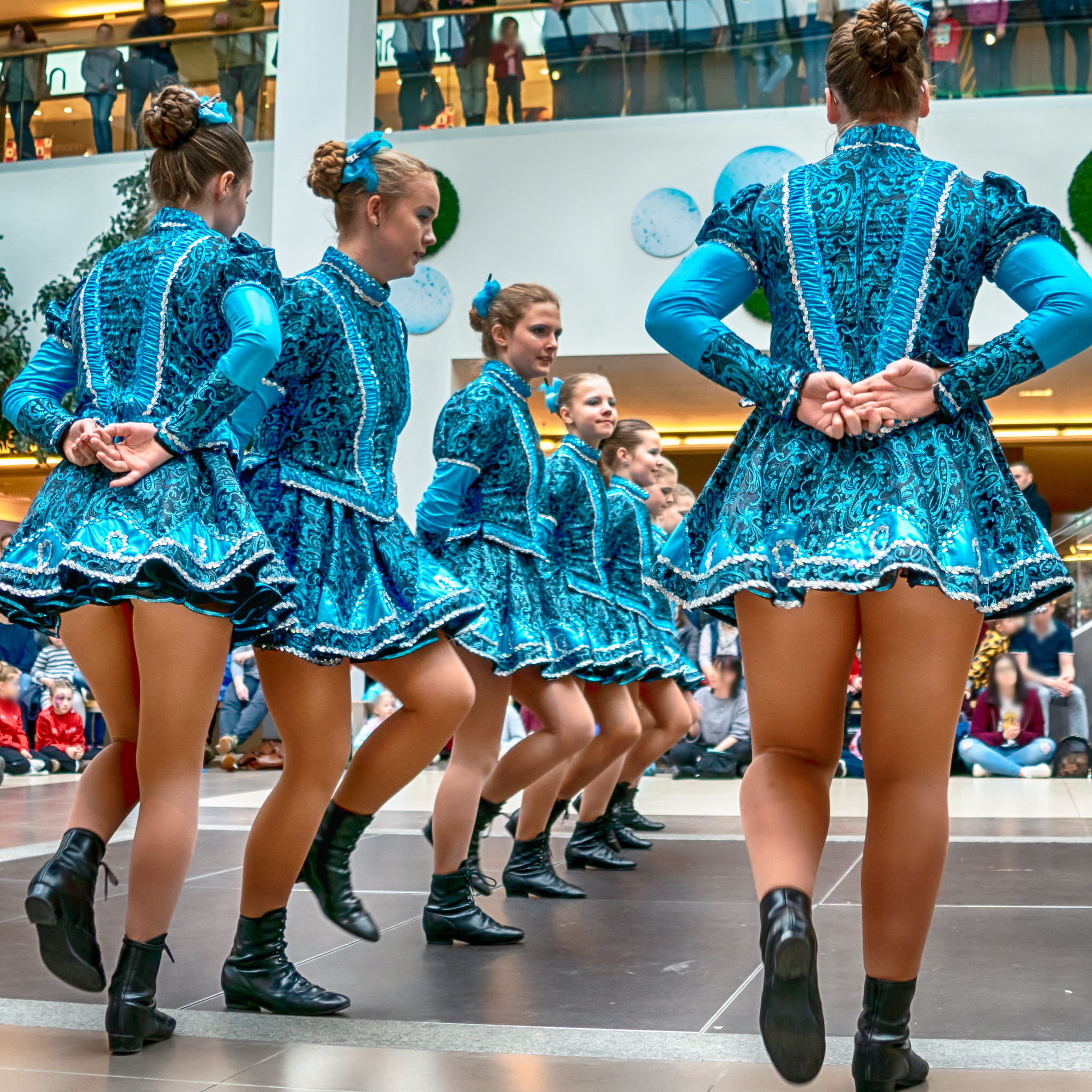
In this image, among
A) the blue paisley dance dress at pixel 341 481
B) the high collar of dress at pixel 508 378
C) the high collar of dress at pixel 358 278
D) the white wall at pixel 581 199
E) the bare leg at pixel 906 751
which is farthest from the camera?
the white wall at pixel 581 199

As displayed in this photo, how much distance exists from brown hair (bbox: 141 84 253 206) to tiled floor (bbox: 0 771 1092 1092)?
1.62m

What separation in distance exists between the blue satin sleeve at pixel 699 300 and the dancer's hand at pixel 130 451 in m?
0.94

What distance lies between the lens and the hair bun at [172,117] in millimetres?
2596

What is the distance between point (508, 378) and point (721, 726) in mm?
6241

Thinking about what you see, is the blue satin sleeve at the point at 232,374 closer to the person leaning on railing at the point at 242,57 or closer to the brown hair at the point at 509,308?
the brown hair at the point at 509,308

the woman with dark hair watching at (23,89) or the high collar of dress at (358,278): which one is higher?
the woman with dark hair watching at (23,89)

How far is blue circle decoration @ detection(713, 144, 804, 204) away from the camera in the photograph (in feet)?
39.3

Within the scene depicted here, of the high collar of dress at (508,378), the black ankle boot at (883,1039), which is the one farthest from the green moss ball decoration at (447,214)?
the black ankle boot at (883,1039)

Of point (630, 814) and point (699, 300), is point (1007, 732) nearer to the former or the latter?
point (630, 814)

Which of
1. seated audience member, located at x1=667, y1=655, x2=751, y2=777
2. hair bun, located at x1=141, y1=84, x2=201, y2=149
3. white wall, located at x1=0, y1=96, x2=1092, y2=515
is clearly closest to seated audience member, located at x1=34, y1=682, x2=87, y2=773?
white wall, located at x1=0, y1=96, x2=1092, y2=515

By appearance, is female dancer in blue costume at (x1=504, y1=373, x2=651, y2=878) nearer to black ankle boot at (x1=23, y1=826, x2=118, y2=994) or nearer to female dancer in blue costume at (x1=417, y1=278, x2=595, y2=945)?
female dancer in blue costume at (x1=417, y1=278, x2=595, y2=945)

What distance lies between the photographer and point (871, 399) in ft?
6.45

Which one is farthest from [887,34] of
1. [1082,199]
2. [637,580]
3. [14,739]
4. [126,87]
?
[126,87]

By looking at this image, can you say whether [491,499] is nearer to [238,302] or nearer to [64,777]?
[238,302]
